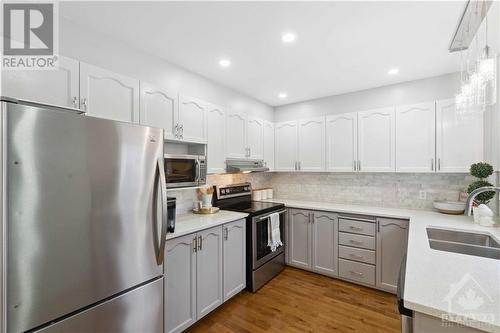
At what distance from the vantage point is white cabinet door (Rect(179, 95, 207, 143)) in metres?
2.36

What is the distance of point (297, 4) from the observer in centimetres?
153

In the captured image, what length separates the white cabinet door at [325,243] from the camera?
298 centimetres

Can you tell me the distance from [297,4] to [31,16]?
5.88 ft

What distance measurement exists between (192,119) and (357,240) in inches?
96.2

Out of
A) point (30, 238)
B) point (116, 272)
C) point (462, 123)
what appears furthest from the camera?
point (462, 123)

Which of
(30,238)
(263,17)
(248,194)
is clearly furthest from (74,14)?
(248,194)

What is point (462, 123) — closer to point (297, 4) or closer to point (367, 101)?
point (367, 101)

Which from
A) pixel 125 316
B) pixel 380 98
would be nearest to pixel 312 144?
pixel 380 98

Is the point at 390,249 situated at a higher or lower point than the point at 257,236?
lower

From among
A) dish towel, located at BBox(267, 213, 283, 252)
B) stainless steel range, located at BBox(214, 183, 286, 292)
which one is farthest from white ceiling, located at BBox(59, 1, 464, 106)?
dish towel, located at BBox(267, 213, 283, 252)

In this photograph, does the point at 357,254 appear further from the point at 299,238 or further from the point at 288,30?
the point at 288,30

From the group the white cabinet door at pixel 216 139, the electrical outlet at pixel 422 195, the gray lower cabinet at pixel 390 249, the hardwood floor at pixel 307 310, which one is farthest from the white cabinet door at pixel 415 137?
the white cabinet door at pixel 216 139

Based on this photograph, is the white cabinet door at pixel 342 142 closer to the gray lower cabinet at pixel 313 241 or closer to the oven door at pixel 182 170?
the gray lower cabinet at pixel 313 241

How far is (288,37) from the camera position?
1.91m
